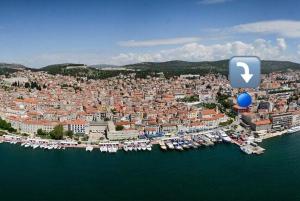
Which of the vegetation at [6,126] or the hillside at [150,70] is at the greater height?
the hillside at [150,70]

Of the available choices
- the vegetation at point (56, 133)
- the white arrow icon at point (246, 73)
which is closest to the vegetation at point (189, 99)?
the vegetation at point (56, 133)

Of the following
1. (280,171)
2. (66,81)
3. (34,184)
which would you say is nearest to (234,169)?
(280,171)

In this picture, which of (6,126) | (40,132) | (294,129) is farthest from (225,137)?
(6,126)

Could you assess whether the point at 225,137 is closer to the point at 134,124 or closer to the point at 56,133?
the point at 134,124

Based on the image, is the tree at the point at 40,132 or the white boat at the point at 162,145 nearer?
the white boat at the point at 162,145

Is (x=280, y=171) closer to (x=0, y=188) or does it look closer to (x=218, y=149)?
(x=218, y=149)

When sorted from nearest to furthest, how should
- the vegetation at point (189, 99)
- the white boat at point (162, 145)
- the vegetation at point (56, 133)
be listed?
the white boat at point (162, 145) → the vegetation at point (56, 133) → the vegetation at point (189, 99)

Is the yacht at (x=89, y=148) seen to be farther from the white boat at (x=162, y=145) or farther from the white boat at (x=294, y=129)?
the white boat at (x=294, y=129)

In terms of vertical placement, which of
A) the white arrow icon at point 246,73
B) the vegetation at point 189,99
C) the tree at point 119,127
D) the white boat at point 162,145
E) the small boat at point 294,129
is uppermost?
the white arrow icon at point 246,73

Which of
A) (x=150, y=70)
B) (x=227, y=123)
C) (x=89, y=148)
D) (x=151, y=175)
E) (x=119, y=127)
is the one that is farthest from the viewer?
(x=150, y=70)
